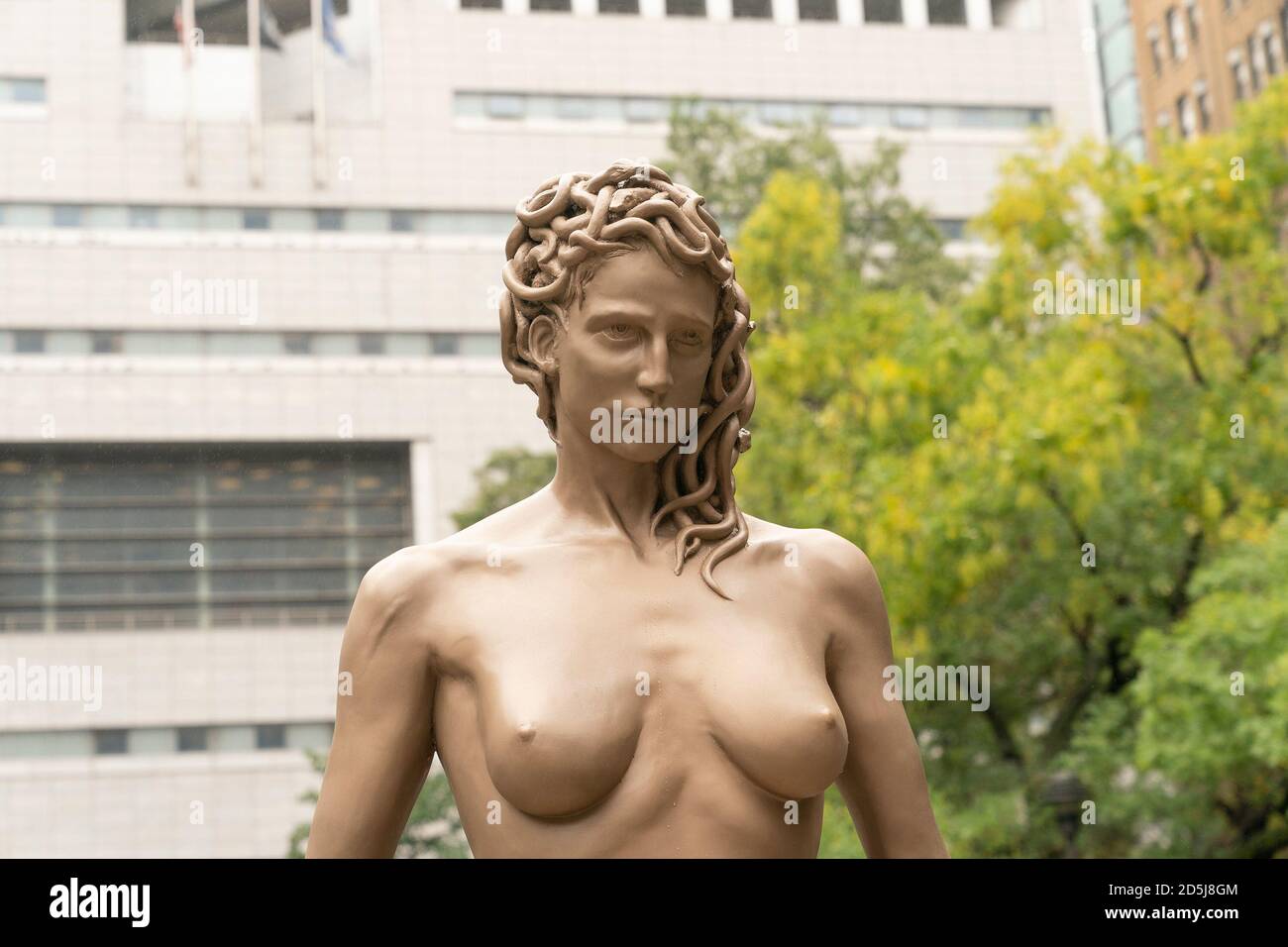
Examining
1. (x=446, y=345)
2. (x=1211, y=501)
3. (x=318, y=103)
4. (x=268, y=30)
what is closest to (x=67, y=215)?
(x=318, y=103)

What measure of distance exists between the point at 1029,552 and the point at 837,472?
239cm

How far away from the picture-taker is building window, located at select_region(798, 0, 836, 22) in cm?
5678

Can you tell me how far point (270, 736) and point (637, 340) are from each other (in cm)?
4906

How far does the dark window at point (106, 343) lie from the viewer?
5197 cm

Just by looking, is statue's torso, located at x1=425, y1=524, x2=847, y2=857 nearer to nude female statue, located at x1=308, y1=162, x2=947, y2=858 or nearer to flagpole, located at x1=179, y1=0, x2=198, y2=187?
nude female statue, located at x1=308, y1=162, x2=947, y2=858

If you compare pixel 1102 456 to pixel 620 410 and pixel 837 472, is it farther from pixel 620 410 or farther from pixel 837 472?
pixel 620 410

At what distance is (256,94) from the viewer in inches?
2105

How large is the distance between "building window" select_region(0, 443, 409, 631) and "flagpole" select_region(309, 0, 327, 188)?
308 inches

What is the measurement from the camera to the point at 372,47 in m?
54.8

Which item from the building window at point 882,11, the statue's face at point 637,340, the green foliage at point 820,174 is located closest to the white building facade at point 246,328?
the building window at point 882,11

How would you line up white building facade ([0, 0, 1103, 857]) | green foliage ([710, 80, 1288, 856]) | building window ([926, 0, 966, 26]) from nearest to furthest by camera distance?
green foliage ([710, 80, 1288, 856]), white building facade ([0, 0, 1103, 857]), building window ([926, 0, 966, 26])

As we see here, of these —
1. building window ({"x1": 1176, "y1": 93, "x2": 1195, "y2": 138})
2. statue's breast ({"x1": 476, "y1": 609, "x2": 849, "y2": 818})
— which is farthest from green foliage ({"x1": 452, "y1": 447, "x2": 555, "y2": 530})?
statue's breast ({"x1": 476, "y1": 609, "x2": 849, "y2": 818})

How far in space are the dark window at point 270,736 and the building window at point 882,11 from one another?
1068 inches
